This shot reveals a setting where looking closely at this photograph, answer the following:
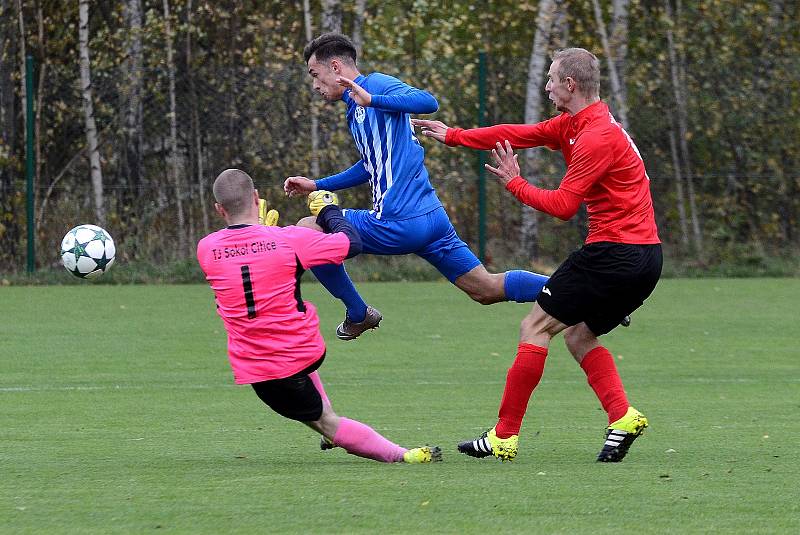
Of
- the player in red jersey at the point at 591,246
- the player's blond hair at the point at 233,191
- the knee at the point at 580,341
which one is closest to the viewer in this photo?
the player's blond hair at the point at 233,191

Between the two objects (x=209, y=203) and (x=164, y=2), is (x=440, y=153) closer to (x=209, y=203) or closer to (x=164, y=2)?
(x=209, y=203)

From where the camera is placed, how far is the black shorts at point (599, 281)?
22.0 ft

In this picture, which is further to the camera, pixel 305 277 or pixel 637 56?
pixel 637 56

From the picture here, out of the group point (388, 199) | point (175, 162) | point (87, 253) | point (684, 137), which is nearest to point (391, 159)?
point (388, 199)

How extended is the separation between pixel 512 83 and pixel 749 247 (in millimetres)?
3604

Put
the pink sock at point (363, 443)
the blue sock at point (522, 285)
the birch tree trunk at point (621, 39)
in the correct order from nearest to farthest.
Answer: the pink sock at point (363, 443), the blue sock at point (522, 285), the birch tree trunk at point (621, 39)

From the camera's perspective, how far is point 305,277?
58.9ft

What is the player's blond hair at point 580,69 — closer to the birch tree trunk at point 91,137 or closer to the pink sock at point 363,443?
the pink sock at point 363,443

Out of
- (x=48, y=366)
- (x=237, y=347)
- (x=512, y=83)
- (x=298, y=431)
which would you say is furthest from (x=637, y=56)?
(x=237, y=347)

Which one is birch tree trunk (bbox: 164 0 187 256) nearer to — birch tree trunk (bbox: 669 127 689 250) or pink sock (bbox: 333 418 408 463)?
birch tree trunk (bbox: 669 127 689 250)

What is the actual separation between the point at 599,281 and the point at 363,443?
1270mm

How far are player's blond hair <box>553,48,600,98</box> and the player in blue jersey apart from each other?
4.29 ft

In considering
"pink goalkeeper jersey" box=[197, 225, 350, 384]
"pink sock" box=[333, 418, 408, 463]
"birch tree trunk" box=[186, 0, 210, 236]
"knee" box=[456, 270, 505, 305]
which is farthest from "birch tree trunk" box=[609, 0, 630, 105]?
"pink goalkeeper jersey" box=[197, 225, 350, 384]

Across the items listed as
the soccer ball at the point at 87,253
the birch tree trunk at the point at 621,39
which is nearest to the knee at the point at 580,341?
the soccer ball at the point at 87,253
